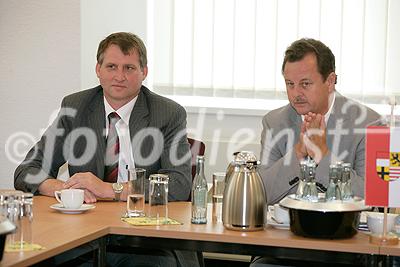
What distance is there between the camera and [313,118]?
3.37 m

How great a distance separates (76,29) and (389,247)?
10.3 feet

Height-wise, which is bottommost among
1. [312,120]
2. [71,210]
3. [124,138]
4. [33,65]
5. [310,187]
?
[71,210]

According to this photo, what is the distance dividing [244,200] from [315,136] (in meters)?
0.75

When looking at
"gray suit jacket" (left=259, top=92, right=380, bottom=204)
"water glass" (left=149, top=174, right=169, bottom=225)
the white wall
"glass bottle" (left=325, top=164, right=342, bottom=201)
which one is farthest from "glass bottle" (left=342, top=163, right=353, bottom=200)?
the white wall

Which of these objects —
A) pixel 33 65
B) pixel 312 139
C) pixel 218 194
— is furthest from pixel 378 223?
pixel 33 65

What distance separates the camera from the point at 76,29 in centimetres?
505

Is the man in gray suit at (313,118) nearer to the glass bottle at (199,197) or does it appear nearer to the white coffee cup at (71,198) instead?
the glass bottle at (199,197)

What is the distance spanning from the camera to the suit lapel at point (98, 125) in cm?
354

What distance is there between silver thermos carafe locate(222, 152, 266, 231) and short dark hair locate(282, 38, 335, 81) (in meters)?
0.94

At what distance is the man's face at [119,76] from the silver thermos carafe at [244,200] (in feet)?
3.48

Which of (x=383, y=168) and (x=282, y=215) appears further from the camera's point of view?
(x=282, y=215)

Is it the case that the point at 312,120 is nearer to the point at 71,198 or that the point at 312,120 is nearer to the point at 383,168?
the point at 383,168

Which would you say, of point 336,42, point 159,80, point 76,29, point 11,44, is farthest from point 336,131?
point 11,44

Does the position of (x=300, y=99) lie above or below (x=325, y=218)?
above
